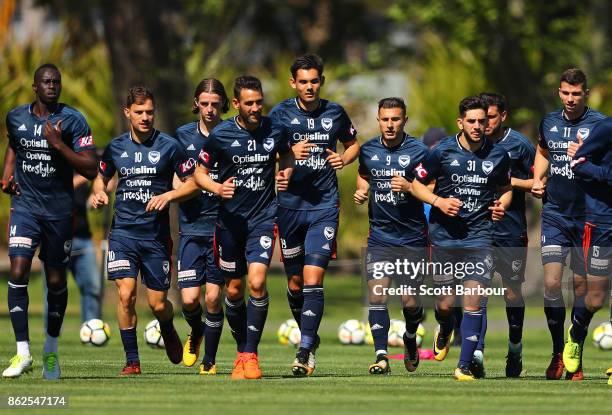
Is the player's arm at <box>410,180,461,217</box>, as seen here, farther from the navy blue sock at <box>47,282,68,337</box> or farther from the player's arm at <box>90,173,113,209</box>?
the navy blue sock at <box>47,282,68,337</box>

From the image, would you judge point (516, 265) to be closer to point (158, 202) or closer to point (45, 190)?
point (158, 202)

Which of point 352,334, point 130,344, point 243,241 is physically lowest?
point 130,344

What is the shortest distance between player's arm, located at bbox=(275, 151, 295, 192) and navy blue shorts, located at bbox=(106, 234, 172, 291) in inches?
46.5

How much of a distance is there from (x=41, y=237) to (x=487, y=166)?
4057 millimetres

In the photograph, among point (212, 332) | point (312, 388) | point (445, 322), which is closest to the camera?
point (312, 388)

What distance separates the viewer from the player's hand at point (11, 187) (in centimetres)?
1402

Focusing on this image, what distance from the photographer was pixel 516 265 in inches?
600

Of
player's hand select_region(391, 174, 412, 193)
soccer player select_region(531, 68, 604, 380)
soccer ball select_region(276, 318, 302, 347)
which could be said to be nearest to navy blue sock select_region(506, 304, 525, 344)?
soccer player select_region(531, 68, 604, 380)

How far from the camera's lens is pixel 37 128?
14.0 m

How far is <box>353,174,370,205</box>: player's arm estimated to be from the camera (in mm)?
15070

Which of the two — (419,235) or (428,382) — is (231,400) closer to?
(428,382)

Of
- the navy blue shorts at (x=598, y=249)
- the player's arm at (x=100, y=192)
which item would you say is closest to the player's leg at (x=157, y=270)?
the player's arm at (x=100, y=192)

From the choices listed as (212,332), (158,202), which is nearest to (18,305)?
(158,202)

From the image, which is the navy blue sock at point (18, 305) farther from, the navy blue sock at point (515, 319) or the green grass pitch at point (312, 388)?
the navy blue sock at point (515, 319)
